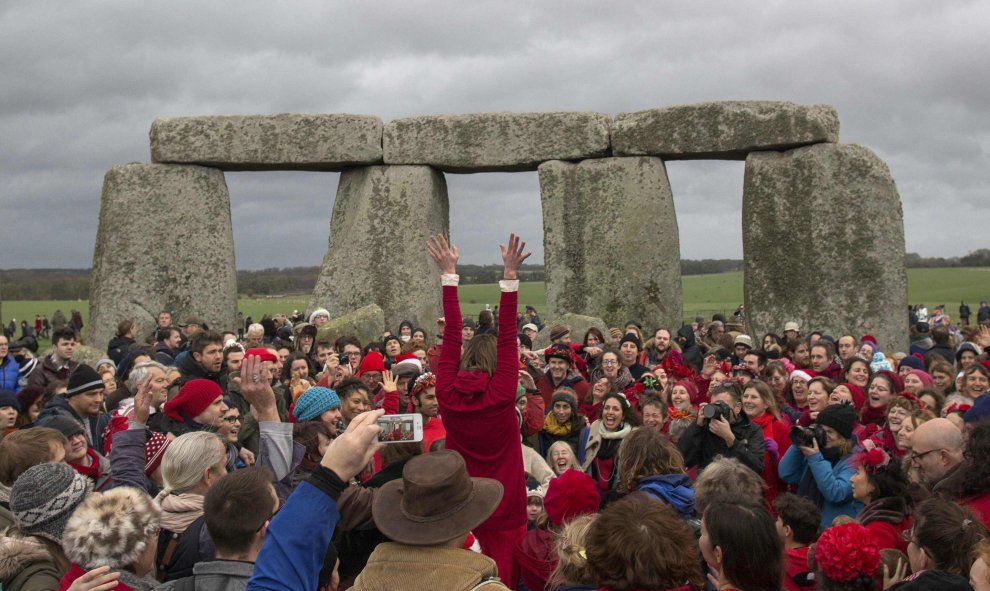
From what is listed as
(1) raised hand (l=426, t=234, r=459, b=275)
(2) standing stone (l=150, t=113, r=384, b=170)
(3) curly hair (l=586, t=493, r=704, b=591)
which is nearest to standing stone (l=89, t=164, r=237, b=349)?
(2) standing stone (l=150, t=113, r=384, b=170)

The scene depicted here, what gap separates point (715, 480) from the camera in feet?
13.9

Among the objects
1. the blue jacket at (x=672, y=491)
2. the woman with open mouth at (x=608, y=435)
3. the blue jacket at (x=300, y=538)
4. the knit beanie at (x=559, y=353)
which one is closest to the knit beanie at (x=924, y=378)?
the woman with open mouth at (x=608, y=435)

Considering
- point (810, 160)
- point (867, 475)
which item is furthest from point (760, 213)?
point (867, 475)

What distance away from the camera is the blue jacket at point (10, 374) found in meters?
8.98

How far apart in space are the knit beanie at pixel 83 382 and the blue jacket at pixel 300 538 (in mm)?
3833

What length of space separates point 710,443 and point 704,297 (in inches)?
1641

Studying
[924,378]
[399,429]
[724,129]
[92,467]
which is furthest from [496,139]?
[399,429]

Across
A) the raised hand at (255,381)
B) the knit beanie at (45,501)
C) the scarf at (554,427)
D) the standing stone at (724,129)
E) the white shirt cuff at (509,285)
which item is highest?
the standing stone at (724,129)

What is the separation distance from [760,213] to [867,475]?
9.69 meters

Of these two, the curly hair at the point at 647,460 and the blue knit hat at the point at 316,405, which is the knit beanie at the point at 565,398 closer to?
the curly hair at the point at 647,460

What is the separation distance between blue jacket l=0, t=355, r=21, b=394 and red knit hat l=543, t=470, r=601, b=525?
253 inches

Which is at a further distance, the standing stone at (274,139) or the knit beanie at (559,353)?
the standing stone at (274,139)

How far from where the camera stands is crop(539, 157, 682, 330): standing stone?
1388 cm

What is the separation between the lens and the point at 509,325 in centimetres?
490
